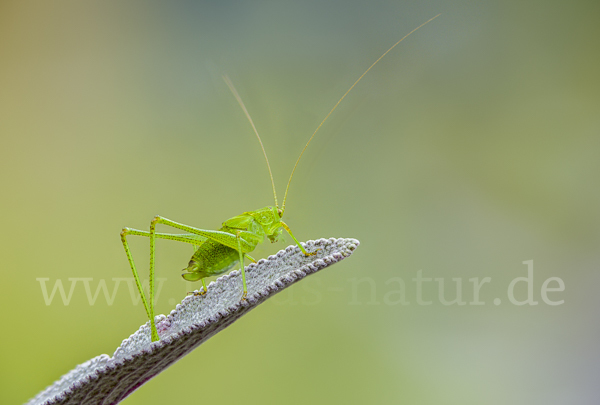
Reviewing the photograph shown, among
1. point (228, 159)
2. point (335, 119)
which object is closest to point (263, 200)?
point (228, 159)

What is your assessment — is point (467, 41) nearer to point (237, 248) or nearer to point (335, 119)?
point (335, 119)

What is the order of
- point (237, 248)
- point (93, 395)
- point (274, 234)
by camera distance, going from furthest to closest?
point (274, 234) → point (237, 248) → point (93, 395)

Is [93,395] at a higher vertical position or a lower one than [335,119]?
lower

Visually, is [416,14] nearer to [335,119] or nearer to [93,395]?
[335,119]

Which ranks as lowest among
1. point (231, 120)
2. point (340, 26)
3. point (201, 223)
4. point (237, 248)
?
point (237, 248)

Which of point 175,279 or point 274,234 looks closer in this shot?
point 274,234

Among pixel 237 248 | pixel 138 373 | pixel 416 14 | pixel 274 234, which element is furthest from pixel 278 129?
pixel 138 373

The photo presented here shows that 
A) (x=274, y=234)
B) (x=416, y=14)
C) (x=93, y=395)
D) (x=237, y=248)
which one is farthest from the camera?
(x=416, y=14)
